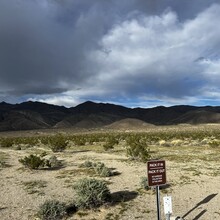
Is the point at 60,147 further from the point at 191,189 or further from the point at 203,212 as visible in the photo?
the point at 203,212

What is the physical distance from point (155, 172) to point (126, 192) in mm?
5220

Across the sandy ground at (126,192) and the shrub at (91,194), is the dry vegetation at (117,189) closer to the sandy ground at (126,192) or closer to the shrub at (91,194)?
the sandy ground at (126,192)

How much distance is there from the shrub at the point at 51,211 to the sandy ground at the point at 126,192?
43 cm

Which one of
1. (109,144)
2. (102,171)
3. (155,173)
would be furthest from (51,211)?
(109,144)

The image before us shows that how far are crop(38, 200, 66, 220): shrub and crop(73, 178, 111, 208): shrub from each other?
0.93 metres

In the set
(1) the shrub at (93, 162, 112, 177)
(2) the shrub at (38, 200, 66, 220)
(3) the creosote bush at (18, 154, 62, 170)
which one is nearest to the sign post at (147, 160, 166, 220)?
(2) the shrub at (38, 200, 66, 220)

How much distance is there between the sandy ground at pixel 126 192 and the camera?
41.5 feet

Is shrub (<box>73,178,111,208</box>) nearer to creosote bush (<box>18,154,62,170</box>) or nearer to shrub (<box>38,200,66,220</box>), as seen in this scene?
shrub (<box>38,200,66,220</box>)

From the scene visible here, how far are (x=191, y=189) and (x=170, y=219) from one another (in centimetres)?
537

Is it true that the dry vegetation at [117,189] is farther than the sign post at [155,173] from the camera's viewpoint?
Yes

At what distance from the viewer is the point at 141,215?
1248 cm

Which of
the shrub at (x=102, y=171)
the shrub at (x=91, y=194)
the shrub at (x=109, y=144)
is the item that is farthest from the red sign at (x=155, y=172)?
the shrub at (x=109, y=144)

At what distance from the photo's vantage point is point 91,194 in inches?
518

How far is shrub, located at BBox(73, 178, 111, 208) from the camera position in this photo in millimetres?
13016
